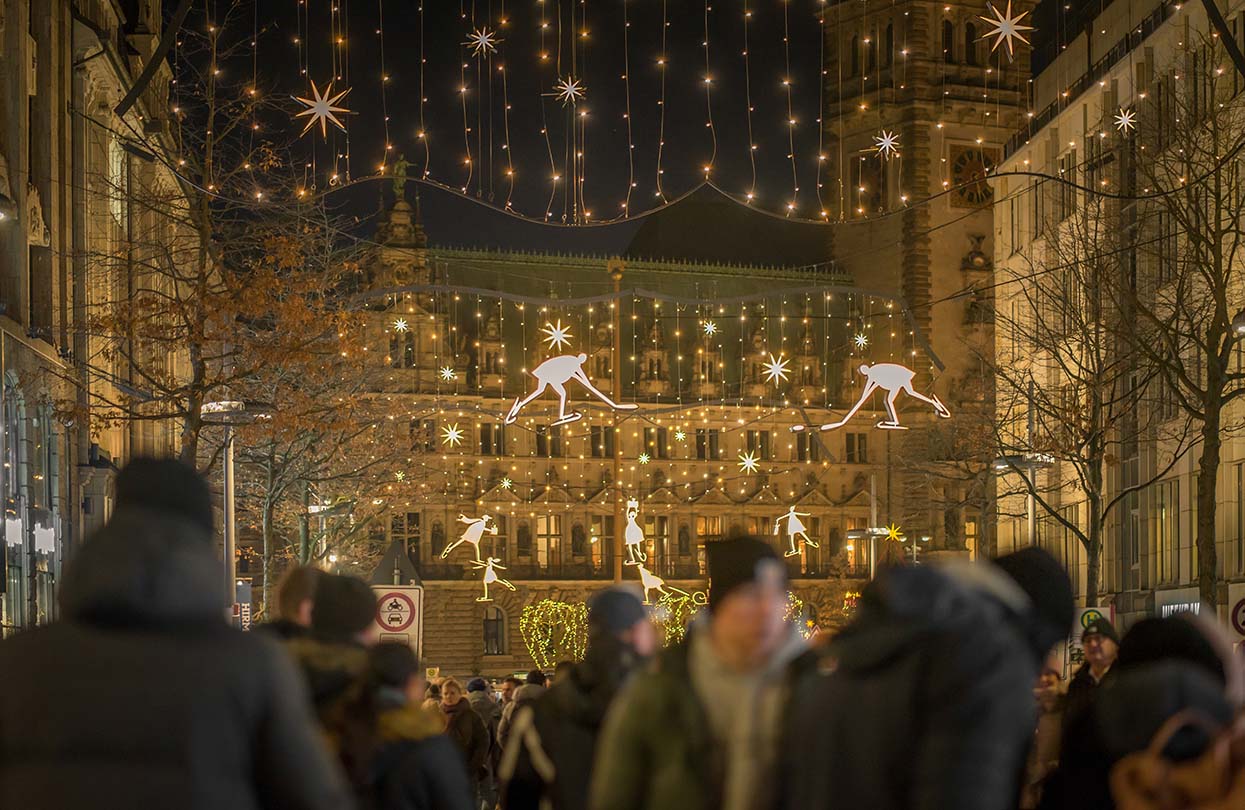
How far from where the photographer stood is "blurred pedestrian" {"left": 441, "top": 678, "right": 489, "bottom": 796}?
16.5 m

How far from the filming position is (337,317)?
27188 mm

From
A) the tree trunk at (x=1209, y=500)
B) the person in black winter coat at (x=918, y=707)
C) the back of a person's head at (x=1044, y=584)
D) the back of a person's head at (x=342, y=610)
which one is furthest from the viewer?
the tree trunk at (x=1209, y=500)

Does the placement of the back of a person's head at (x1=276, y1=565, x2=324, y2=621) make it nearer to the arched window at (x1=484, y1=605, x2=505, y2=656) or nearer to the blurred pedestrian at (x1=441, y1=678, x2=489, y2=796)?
the blurred pedestrian at (x1=441, y1=678, x2=489, y2=796)

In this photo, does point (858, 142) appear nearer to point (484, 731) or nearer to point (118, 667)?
point (484, 731)

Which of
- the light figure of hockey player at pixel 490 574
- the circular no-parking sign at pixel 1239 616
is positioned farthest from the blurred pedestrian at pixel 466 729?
the light figure of hockey player at pixel 490 574

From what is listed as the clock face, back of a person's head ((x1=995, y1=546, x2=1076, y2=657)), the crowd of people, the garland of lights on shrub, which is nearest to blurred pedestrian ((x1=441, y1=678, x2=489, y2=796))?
back of a person's head ((x1=995, y1=546, x2=1076, y2=657))

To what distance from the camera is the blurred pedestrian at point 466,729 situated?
1650 cm

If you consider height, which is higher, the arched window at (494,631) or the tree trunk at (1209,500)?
the tree trunk at (1209,500)

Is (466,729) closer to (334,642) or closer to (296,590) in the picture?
(296,590)

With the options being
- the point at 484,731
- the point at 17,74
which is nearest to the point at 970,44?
the point at 17,74

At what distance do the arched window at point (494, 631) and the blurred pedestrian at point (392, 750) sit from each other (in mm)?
90301

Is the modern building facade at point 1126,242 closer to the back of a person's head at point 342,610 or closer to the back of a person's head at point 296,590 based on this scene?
the back of a person's head at point 296,590

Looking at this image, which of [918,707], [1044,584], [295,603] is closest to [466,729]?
[295,603]

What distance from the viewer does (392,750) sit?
654 centimetres
